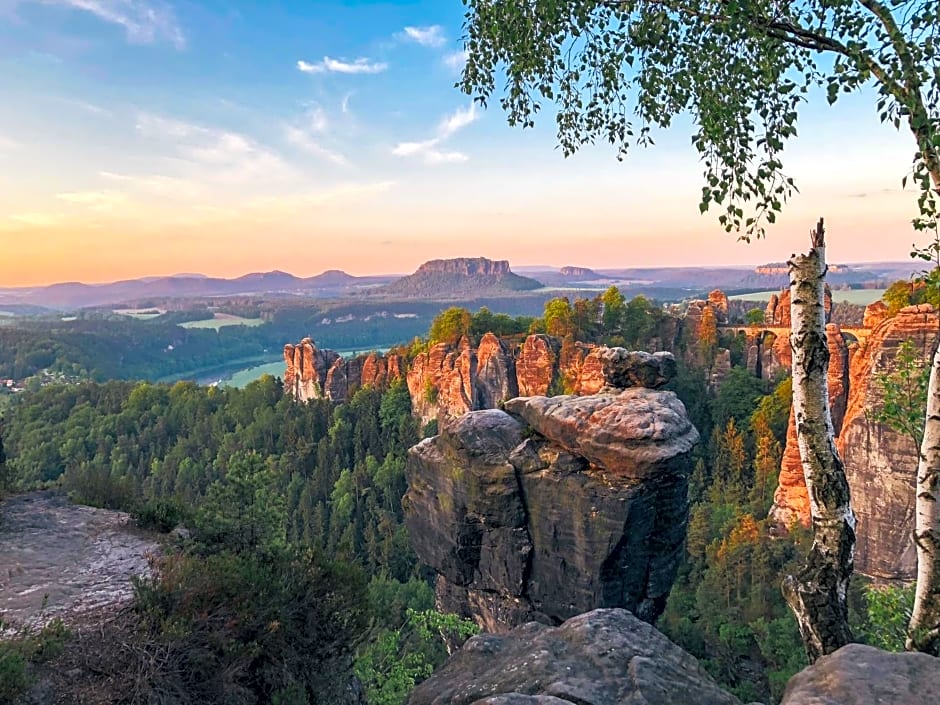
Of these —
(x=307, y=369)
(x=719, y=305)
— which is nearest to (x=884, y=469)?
(x=719, y=305)

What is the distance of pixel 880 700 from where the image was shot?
129 inches

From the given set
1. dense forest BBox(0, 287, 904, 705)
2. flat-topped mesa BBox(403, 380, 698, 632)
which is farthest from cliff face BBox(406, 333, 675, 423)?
flat-topped mesa BBox(403, 380, 698, 632)

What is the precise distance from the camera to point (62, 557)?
9.48 metres

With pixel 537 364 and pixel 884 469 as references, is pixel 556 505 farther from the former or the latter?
pixel 537 364

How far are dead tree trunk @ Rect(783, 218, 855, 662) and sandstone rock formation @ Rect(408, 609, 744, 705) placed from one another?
948mm

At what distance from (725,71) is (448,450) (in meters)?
11.0

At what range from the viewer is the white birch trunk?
13.9 ft

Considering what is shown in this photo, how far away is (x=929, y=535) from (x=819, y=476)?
2.63ft

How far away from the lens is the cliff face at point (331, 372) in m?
51.0

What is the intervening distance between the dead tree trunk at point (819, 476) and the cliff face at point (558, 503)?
6.92 m

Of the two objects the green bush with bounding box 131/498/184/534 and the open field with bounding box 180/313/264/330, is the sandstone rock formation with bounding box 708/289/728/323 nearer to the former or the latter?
the green bush with bounding box 131/498/184/534

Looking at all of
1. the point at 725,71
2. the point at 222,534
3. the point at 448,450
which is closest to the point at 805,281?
the point at 725,71

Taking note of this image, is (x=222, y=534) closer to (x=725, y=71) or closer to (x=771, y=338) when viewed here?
(x=725, y=71)

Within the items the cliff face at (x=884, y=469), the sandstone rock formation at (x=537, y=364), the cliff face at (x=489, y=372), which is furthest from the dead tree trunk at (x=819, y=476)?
the sandstone rock formation at (x=537, y=364)
